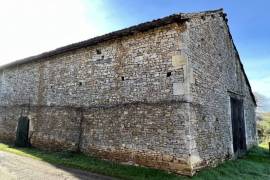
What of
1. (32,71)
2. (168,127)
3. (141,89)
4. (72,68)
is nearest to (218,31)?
(141,89)

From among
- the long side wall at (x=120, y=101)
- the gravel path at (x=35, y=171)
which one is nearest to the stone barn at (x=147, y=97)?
the long side wall at (x=120, y=101)

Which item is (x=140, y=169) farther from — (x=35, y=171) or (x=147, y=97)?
(x=35, y=171)

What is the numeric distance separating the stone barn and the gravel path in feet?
5.90

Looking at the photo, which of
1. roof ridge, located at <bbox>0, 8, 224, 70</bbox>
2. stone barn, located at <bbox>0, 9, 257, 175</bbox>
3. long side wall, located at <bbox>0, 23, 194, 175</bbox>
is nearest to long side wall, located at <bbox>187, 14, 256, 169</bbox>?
stone barn, located at <bbox>0, 9, 257, 175</bbox>

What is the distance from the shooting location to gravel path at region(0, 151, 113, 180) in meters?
7.27

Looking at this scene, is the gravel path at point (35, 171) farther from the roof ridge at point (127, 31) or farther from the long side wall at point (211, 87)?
the roof ridge at point (127, 31)

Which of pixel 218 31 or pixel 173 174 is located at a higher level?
pixel 218 31

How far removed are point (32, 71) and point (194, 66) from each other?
9.78 meters

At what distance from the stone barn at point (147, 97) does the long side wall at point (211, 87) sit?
0.04 m

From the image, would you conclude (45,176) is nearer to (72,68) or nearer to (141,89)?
(141,89)

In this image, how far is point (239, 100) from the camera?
43.5 feet

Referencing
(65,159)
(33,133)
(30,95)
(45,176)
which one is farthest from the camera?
(30,95)

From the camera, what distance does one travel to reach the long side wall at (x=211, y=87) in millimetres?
8487

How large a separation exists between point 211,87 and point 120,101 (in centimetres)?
374
